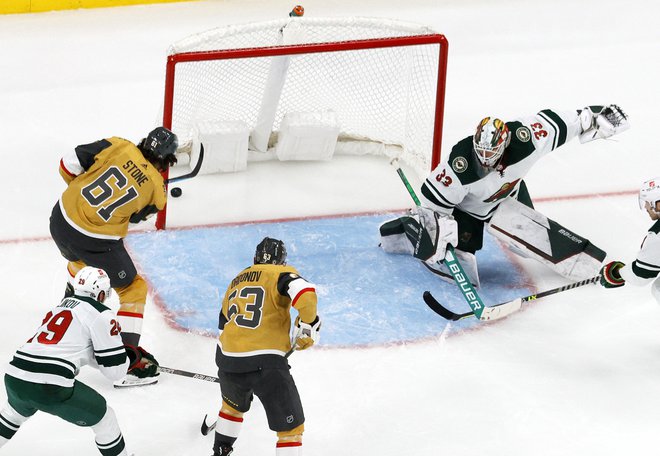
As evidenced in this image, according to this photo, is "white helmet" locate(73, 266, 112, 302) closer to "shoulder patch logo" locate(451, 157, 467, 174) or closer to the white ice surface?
the white ice surface

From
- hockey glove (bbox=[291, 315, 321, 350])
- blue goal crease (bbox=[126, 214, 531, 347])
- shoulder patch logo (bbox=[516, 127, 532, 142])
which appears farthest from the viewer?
shoulder patch logo (bbox=[516, 127, 532, 142])

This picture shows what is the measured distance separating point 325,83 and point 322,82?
0.02 metres

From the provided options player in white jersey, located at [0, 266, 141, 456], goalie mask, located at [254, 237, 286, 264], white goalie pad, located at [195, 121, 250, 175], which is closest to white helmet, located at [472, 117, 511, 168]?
goalie mask, located at [254, 237, 286, 264]

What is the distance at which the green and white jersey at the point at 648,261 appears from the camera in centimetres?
465

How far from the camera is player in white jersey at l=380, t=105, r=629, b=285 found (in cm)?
519

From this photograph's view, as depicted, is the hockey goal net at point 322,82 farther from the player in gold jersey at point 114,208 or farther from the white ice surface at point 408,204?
the player in gold jersey at point 114,208

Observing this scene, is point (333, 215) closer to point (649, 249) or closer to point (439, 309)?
point (439, 309)

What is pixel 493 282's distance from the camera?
5469mm

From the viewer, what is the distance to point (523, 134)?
5.25 metres

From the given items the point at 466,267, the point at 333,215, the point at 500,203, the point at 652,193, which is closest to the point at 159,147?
the point at 333,215

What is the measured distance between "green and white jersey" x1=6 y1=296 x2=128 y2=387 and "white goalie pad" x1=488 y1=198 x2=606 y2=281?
2120mm

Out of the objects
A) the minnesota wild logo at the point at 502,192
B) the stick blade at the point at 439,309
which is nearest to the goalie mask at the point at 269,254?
the stick blade at the point at 439,309

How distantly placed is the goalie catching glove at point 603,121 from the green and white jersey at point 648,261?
830mm

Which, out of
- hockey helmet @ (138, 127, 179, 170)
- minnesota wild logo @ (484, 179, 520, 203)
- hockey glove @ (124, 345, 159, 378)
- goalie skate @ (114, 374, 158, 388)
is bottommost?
goalie skate @ (114, 374, 158, 388)
